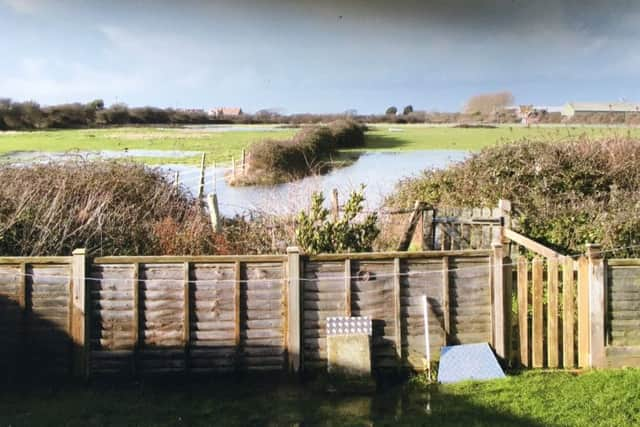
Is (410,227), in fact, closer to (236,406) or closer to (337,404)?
(337,404)

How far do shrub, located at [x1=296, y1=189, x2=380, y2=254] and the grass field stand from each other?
312 cm

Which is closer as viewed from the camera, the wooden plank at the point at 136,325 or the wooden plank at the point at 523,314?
the wooden plank at the point at 136,325

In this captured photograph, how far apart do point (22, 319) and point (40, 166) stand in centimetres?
701

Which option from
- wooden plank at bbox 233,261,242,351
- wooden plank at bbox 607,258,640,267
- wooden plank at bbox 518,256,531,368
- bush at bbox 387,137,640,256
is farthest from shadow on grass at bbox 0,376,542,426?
bush at bbox 387,137,640,256

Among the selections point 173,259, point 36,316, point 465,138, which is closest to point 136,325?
point 173,259

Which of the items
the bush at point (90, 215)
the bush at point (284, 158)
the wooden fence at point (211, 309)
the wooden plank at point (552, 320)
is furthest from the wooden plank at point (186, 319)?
the bush at point (284, 158)

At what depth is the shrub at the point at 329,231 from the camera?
10.1m

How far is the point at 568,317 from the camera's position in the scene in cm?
761

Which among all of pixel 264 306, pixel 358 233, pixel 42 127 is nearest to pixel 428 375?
pixel 264 306

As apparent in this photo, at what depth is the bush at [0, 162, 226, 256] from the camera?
1005cm

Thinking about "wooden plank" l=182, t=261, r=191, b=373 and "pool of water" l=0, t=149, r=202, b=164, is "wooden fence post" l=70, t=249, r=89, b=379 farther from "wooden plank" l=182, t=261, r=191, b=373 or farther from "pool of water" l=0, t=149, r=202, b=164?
"pool of water" l=0, t=149, r=202, b=164

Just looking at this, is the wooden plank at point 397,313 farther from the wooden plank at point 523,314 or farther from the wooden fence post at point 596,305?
the wooden fence post at point 596,305

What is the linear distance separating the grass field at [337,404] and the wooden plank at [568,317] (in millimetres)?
259

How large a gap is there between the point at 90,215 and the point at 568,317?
7.54 meters
